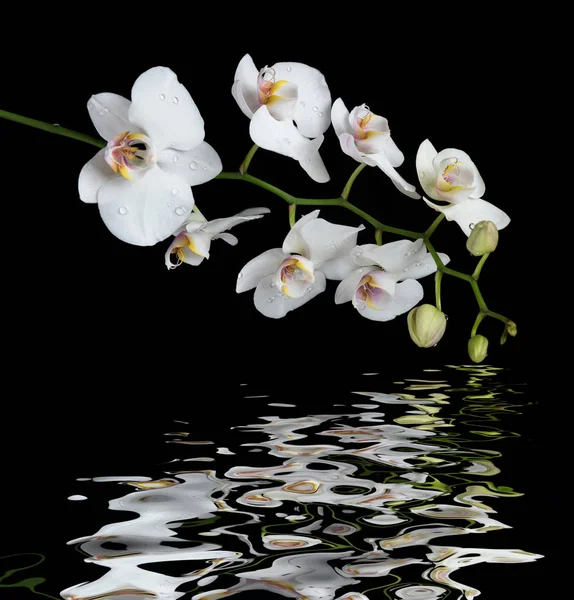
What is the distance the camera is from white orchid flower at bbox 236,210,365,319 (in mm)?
1175

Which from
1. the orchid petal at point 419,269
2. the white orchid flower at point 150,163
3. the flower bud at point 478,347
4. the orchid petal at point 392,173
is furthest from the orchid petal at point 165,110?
the flower bud at point 478,347

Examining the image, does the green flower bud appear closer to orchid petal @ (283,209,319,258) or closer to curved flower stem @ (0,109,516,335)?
curved flower stem @ (0,109,516,335)

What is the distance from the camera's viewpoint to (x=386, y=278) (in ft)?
4.07

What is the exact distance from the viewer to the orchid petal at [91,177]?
3.47 feet

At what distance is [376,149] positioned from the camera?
1165 mm

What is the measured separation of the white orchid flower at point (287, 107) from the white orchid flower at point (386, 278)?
0.13 meters

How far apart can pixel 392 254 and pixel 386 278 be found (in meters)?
0.05

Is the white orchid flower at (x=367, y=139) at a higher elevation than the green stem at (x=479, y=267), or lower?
higher

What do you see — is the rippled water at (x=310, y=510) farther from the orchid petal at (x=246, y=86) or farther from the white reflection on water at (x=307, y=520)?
the orchid petal at (x=246, y=86)

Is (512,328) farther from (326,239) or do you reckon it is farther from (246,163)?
(246,163)

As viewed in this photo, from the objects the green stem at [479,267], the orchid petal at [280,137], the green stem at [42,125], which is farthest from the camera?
the green stem at [479,267]

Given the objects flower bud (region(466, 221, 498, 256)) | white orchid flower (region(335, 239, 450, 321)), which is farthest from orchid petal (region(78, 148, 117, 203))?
flower bud (region(466, 221, 498, 256))

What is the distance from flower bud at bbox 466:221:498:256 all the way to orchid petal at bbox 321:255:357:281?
0.17 metres

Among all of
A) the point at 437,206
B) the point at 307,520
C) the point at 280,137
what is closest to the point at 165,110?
the point at 280,137
